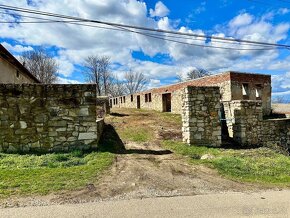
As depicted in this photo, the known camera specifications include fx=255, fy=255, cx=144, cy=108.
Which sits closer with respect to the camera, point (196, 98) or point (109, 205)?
point (109, 205)

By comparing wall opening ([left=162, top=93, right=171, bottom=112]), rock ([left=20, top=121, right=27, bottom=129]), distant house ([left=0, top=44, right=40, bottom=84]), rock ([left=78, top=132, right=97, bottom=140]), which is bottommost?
rock ([left=78, top=132, right=97, bottom=140])

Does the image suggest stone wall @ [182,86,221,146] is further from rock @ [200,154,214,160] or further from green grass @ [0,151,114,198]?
green grass @ [0,151,114,198]

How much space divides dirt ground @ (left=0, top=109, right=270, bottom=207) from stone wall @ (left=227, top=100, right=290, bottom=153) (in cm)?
378

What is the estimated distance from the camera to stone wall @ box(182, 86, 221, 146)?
10.3 m

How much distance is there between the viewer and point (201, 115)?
1041 cm

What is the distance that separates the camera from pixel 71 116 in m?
8.80

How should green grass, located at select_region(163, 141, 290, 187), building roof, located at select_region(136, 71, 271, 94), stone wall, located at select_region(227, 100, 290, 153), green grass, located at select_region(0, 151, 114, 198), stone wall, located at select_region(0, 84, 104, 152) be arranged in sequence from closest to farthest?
green grass, located at select_region(0, 151, 114, 198) < green grass, located at select_region(163, 141, 290, 187) < stone wall, located at select_region(0, 84, 104, 152) < stone wall, located at select_region(227, 100, 290, 153) < building roof, located at select_region(136, 71, 271, 94)

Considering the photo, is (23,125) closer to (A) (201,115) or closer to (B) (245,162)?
(A) (201,115)

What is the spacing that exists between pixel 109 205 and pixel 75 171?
2.33 m

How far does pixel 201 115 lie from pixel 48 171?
623 centimetres

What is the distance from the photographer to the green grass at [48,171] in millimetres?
5719

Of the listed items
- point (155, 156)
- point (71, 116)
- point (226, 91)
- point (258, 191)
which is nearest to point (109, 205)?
point (258, 191)

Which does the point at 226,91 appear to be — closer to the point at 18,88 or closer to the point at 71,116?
the point at 71,116

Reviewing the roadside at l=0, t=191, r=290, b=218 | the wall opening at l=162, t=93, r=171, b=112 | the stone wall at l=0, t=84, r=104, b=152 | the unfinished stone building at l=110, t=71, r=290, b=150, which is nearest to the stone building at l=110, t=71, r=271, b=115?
the wall opening at l=162, t=93, r=171, b=112
